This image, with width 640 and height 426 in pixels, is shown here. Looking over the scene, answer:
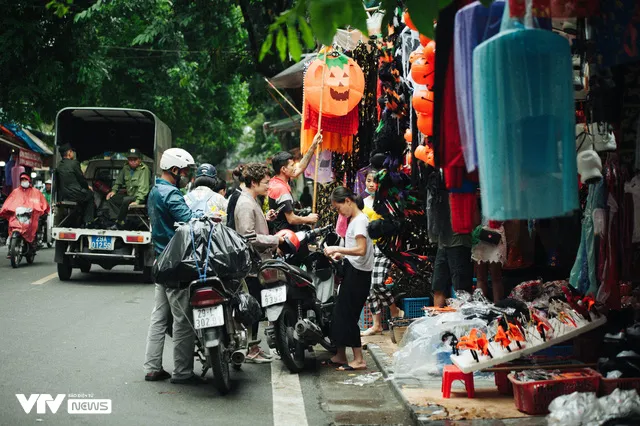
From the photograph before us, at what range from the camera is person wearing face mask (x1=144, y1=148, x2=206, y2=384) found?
7.14m

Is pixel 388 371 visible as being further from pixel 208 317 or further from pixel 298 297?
pixel 208 317

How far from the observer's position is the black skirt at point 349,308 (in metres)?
7.92

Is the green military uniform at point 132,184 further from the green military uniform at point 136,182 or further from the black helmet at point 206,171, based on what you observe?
the black helmet at point 206,171

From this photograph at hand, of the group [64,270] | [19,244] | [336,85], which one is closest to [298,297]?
[336,85]

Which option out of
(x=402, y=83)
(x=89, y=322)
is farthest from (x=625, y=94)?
(x=89, y=322)

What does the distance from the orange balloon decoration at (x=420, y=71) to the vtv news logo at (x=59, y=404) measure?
11.2 feet

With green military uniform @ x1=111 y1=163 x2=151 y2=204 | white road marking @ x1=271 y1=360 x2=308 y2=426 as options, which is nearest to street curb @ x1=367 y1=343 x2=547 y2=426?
white road marking @ x1=271 y1=360 x2=308 y2=426

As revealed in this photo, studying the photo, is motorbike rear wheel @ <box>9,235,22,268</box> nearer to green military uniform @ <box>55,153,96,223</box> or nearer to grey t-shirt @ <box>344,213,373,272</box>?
green military uniform @ <box>55,153,96,223</box>

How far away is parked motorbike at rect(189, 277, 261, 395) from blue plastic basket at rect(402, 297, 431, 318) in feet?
9.95

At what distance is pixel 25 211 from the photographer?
1712 centimetres

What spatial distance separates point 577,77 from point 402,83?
2.94 meters

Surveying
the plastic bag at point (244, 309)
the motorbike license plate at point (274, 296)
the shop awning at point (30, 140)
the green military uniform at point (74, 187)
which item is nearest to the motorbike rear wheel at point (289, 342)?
the motorbike license plate at point (274, 296)

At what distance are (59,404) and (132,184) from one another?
9.56 meters

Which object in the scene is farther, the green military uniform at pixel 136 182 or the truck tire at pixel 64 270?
the green military uniform at pixel 136 182
